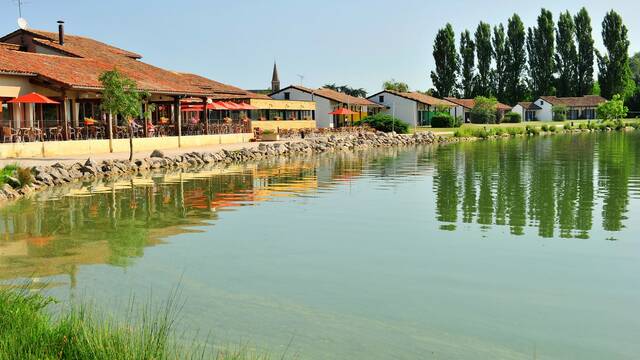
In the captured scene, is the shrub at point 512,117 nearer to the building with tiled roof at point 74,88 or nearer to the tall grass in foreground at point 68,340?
the building with tiled roof at point 74,88

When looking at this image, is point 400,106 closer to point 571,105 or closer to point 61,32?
point 571,105

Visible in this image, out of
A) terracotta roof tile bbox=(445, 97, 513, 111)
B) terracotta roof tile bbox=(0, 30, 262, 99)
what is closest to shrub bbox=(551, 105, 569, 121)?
terracotta roof tile bbox=(445, 97, 513, 111)

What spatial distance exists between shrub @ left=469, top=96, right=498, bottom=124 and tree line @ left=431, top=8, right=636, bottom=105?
6.60 metres

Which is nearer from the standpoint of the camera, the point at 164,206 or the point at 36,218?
the point at 36,218

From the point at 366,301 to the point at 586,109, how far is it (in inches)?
3582

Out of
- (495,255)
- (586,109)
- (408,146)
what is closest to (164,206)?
(495,255)

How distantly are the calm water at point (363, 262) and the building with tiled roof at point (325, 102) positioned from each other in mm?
46690

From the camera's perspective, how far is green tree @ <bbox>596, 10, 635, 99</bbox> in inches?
3381

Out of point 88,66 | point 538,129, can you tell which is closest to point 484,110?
point 538,129

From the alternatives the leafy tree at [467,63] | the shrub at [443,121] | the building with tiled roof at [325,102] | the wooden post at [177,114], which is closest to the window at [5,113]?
the wooden post at [177,114]

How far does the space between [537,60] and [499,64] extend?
4722mm

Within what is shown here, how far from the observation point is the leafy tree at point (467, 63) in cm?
8819

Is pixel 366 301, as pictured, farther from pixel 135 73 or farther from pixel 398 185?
pixel 135 73

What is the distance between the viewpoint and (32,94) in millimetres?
27688
